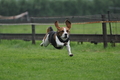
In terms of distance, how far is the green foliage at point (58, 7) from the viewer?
5862cm

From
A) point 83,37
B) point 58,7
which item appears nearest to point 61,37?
point 83,37

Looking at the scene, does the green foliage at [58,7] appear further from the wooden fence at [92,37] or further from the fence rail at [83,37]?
the wooden fence at [92,37]

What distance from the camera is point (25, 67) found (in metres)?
11.1

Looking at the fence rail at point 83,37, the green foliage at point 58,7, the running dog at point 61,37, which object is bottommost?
the fence rail at point 83,37

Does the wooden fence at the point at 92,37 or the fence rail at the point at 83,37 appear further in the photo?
the fence rail at the point at 83,37

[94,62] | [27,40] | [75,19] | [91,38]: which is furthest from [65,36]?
[27,40]

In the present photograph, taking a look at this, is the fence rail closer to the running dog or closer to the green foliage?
the running dog

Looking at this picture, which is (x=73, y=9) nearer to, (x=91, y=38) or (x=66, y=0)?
(x=66, y=0)

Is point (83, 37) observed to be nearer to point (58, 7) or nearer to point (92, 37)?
point (92, 37)

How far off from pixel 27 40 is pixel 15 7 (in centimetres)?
3708

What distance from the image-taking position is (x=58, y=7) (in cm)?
6231

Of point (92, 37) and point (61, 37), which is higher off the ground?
point (61, 37)

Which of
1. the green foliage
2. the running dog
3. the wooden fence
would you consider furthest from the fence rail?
the green foliage

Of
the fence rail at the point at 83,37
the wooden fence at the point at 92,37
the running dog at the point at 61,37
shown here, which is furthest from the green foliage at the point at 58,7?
the running dog at the point at 61,37
